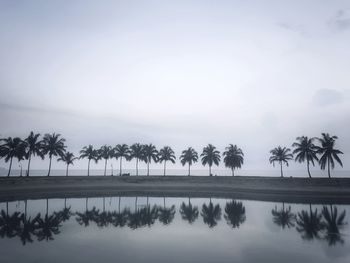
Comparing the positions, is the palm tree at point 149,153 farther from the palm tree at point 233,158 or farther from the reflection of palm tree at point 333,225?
the reflection of palm tree at point 333,225

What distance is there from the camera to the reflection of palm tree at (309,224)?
23312mm

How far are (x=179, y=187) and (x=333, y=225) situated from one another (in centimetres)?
4409

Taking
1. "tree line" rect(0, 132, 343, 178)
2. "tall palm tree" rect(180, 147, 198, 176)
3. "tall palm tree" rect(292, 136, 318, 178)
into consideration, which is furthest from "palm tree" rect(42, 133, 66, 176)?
"tall palm tree" rect(292, 136, 318, 178)

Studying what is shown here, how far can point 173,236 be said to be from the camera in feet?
73.8

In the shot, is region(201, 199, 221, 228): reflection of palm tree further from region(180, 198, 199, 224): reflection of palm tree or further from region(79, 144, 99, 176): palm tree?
region(79, 144, 99, 176): palm tree

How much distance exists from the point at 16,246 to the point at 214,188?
5256cm

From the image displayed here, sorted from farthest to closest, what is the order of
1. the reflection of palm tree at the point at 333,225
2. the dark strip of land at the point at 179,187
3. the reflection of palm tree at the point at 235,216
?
the dark strip of land at the point at 179,187 → the reflection of palm tree at the point at 235,216 → the reflection of palm tree at the point at 333,225

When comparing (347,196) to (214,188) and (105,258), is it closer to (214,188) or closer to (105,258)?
(214,188)

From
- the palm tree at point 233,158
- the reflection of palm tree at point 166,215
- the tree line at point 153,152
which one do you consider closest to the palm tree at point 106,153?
the tree line at point 153,152

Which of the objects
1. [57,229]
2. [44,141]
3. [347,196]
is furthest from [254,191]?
[44,141]

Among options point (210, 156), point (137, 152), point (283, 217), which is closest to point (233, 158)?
point (210, 156)

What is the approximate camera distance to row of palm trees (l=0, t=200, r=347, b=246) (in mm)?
23081

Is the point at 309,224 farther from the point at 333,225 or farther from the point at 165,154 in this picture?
the point at 165,154

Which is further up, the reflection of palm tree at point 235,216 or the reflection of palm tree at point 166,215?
the reflection of palm tree at point 166,215
